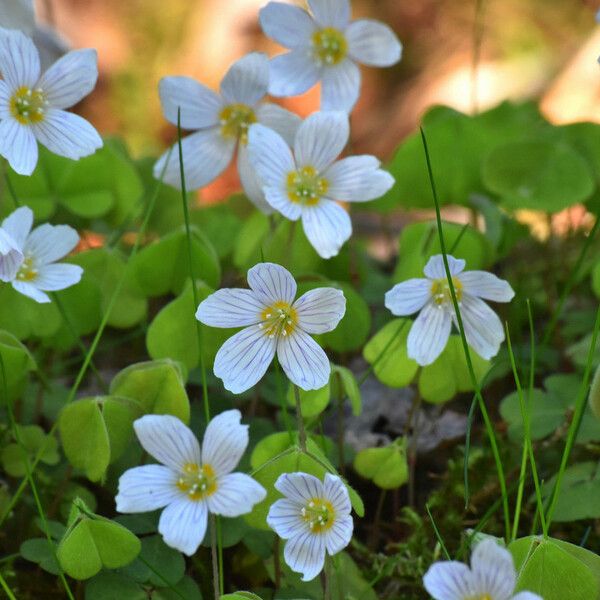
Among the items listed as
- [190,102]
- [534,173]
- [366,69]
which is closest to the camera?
[190,102]

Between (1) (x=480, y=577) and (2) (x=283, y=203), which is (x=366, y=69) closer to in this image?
(2) (x=283, y=203)

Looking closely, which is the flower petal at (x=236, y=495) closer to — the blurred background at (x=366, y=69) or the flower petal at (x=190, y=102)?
the flower petal at (x=190, y=102)

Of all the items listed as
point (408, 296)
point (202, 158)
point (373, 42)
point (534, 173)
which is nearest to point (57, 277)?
point (202, 158)

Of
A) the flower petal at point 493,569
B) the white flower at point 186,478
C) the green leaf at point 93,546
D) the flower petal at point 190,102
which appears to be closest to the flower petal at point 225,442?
the white flower at point 186,478

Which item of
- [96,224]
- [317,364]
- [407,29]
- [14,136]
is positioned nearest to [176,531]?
[317,364]

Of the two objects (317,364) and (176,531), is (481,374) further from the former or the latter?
(176,531)

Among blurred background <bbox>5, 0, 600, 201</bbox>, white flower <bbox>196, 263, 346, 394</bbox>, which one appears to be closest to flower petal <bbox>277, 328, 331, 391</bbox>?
white flower <bbox>196, 263, 346, 394</bbox>

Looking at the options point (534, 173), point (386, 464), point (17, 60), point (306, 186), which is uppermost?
point (17, 60)
